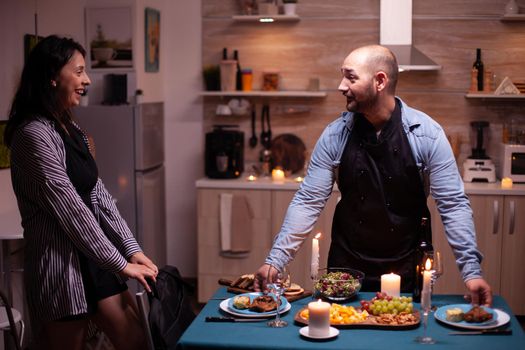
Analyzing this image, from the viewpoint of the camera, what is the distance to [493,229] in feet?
15.7

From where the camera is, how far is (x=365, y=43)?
5.30 m

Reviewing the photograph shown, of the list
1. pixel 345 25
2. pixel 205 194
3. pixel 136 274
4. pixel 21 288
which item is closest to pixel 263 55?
pixel 345 25

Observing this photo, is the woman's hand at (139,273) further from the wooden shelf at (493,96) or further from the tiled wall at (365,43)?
the wooden shelf at (493,96)

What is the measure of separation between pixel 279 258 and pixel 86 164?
2.49 ft

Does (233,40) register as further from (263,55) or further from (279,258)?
(279,258)

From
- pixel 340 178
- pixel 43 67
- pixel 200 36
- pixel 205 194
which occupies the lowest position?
pixel 205 194

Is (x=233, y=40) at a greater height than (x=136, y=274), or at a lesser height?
greater

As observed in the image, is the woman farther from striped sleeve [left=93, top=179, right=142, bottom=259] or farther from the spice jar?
the spice jar

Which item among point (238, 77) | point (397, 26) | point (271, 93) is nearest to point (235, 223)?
point (271, 93)

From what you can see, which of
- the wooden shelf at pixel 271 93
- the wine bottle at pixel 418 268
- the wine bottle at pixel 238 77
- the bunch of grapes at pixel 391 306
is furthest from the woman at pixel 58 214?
the wine bottle at pixel 238 77

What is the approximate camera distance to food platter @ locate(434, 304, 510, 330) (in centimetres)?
228

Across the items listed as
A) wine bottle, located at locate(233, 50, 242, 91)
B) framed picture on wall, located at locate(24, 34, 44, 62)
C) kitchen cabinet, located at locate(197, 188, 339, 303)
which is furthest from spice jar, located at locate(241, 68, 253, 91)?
framed picture on wall, located at locate(24, 34, 44, 62)

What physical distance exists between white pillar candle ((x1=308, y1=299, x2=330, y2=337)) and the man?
1.46 feet

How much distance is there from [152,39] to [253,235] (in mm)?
1556
